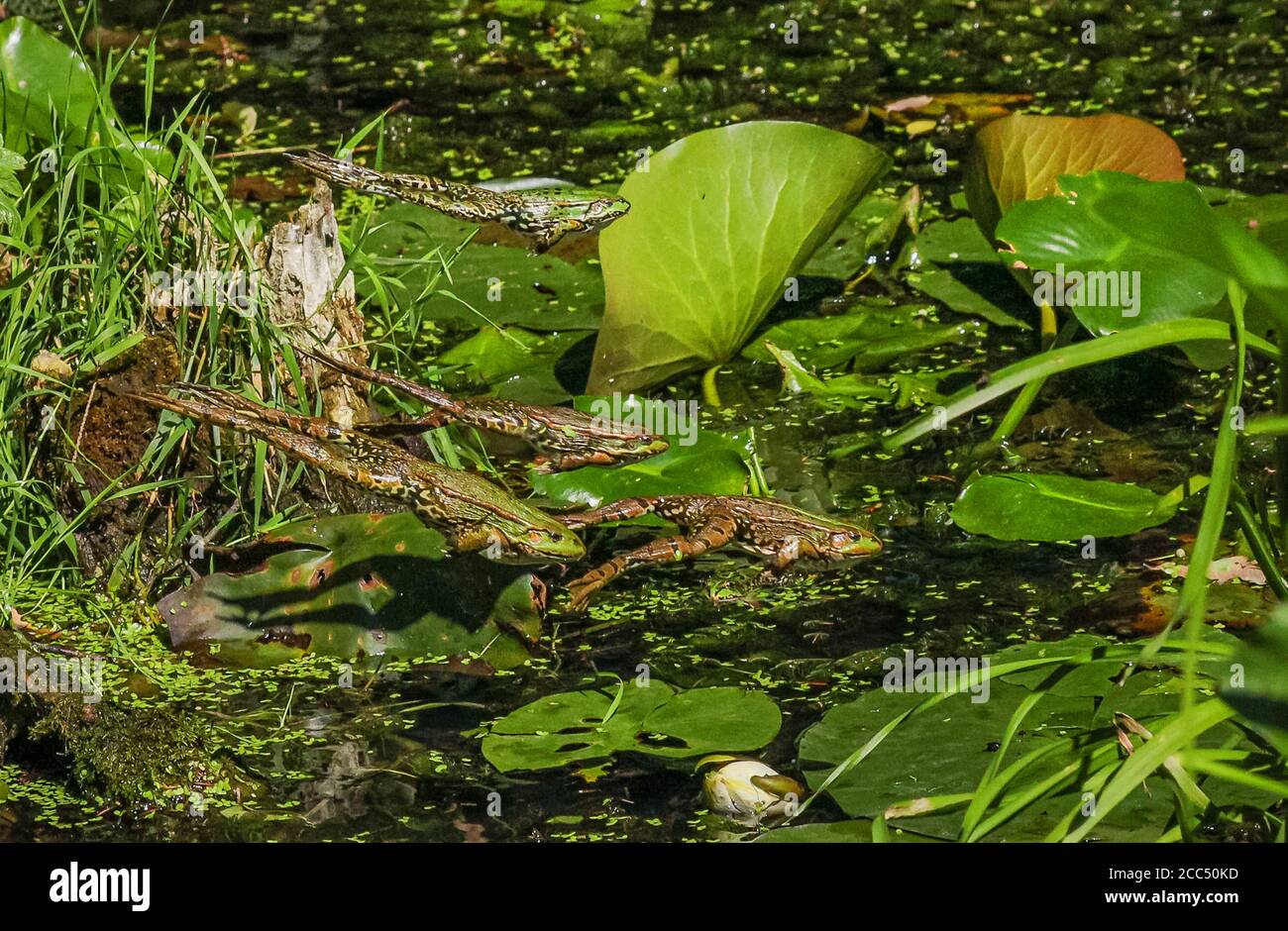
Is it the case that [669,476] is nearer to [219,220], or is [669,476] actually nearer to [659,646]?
[659,646]

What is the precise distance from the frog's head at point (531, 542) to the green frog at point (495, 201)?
2.48 ft

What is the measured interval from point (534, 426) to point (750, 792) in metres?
0.66

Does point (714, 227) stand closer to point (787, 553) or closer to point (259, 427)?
point (787, 553)

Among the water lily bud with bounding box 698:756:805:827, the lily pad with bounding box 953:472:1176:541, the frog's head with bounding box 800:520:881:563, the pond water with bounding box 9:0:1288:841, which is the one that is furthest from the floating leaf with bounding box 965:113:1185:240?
the water lily bud with bounding box 698:756:805:827

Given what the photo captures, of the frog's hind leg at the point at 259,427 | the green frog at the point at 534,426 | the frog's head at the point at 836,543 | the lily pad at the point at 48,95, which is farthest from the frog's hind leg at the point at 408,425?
the lily pad at the point at 48,95

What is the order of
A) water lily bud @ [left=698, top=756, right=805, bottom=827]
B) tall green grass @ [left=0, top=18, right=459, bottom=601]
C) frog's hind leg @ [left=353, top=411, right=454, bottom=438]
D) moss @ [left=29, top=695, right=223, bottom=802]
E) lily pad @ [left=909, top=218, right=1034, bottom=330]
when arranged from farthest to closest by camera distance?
lily pad @ [left=909, top=218, right=1034, bottom=330]
tall green grass @ [left=0, top=18, right=459, bottom=601]
frog's hind leg @ [left=353, top=411, right=454, bottom=438]
moss @ [left=29, top=695, right=223, bottom=802]
water lily bud @ [left=698, top=756, right=805, bottom=827]

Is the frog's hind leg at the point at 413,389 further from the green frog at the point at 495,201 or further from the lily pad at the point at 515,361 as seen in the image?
the lily pad at the point at 515,361

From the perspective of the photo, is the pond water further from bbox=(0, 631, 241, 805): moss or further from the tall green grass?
the tall green grass

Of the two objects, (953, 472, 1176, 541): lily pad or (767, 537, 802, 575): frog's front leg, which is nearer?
(767, 537, 802, 575): frog's front leg

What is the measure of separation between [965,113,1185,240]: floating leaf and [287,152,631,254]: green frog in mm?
942

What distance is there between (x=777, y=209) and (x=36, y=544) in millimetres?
1496

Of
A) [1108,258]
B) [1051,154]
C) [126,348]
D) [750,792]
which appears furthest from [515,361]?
[750,792]

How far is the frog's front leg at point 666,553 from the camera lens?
8.09 feet

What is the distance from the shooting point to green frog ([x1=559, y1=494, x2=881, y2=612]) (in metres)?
2.48
